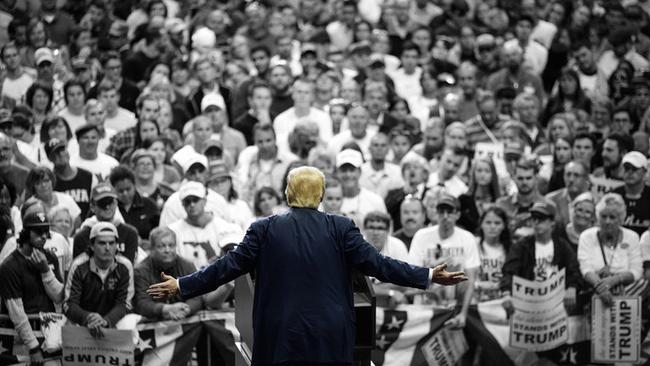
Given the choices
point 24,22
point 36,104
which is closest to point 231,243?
point 36,104

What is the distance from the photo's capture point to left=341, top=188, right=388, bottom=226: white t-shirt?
13945 millimetres

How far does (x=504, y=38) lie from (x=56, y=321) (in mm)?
9480

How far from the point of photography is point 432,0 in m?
21.7

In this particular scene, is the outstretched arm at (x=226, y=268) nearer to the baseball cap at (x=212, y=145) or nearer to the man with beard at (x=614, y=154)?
the baseball cap at (x=212, y=145)

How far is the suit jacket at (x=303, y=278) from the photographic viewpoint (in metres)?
8.58

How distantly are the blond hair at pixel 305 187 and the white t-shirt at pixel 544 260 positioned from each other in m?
4.60

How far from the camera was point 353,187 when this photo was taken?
561 inches

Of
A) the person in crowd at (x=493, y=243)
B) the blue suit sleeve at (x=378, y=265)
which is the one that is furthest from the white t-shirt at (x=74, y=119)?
the blue suit sleeve at (x=378, y=265)

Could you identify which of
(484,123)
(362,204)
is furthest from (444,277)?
(484,123)

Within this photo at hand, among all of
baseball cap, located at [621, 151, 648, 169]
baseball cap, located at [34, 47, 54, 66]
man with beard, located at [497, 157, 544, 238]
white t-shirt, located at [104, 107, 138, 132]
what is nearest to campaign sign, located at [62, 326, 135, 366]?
man with beard, located at [497, 157, 544, 238]

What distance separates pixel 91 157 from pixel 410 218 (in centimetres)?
342

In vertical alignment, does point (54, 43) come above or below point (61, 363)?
above

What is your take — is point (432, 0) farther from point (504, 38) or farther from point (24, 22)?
point (24, 22)

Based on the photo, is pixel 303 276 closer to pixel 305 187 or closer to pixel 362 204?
pixel 305 187
